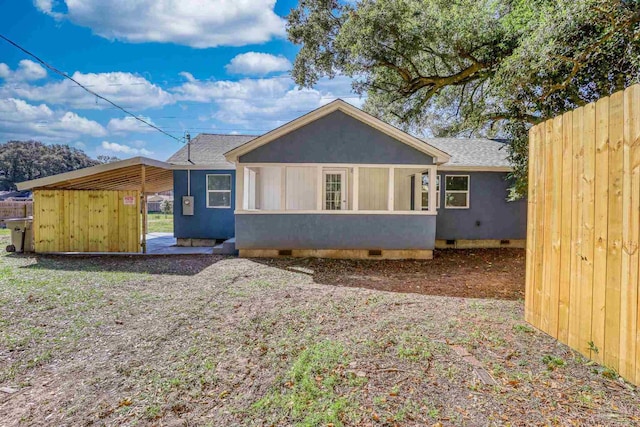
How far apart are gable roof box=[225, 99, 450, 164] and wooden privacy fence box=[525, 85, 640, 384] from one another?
4.99 m

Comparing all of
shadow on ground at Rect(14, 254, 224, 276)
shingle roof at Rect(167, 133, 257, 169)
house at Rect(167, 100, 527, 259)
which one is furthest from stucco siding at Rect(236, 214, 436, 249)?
shingle roof at Rect(167, 133, 257, 169)

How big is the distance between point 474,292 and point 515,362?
9.78ft

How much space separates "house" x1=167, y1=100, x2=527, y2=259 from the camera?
8859mm

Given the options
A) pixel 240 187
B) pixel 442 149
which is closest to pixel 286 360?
pixel 240 187

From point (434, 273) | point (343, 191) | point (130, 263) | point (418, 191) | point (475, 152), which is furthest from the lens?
point (475, 152)

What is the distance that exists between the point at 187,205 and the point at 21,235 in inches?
182

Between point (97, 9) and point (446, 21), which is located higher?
point (97, 9)

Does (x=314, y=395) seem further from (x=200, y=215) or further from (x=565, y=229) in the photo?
(x=200, y=215)

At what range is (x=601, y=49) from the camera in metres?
6.08

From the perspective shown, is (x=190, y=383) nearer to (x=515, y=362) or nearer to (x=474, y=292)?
(x=515, y=362)

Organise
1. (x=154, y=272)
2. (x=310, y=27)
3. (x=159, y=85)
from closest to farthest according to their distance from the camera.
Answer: (x=154, y=272) < (x=310, y=27) < (x=159, y=85)

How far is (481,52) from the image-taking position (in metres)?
9.61

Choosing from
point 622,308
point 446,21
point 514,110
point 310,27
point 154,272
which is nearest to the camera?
point 622,308

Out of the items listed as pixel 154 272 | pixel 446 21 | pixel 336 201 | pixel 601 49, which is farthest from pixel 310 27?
pixel 154 272
